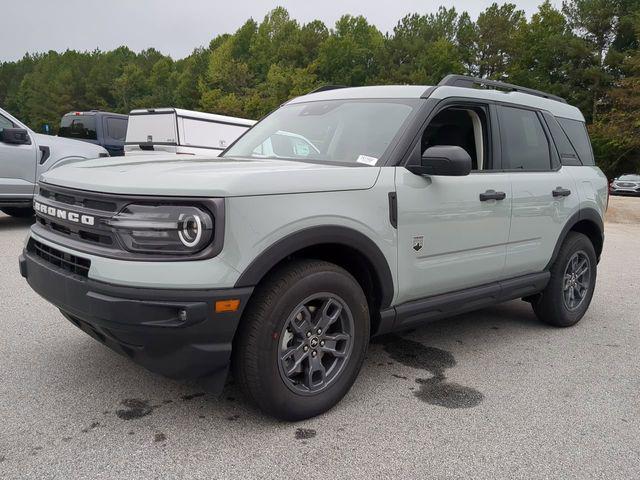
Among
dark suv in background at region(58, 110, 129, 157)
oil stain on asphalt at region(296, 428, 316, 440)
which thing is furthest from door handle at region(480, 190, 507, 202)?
dark suv in background at region(58, 110, 129, 157)

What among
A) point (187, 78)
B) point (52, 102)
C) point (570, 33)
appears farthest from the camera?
point (52, 102)

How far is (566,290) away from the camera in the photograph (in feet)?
15.8

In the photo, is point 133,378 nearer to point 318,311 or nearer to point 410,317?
point 318,311

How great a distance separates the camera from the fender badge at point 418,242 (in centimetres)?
332

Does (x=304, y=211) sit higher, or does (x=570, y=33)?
(x=570, y=33)

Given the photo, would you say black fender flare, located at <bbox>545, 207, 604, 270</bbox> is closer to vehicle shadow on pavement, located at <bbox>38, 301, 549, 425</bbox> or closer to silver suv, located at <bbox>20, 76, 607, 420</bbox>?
silver suv, located at <bbox>20, 76, 607, 420</bbox>

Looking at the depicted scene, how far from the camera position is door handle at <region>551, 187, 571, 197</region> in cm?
441

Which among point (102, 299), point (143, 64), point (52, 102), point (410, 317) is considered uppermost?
point (143, 64)

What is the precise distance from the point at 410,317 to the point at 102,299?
177 centimetres

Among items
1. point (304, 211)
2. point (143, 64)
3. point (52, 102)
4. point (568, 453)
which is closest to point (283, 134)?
point (304, 211)

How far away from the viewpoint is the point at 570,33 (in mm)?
43312

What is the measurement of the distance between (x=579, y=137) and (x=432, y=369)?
272cm

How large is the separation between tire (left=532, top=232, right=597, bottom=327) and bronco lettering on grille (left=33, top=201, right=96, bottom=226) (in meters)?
3.58

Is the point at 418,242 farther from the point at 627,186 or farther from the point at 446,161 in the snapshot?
the point at 627,186
